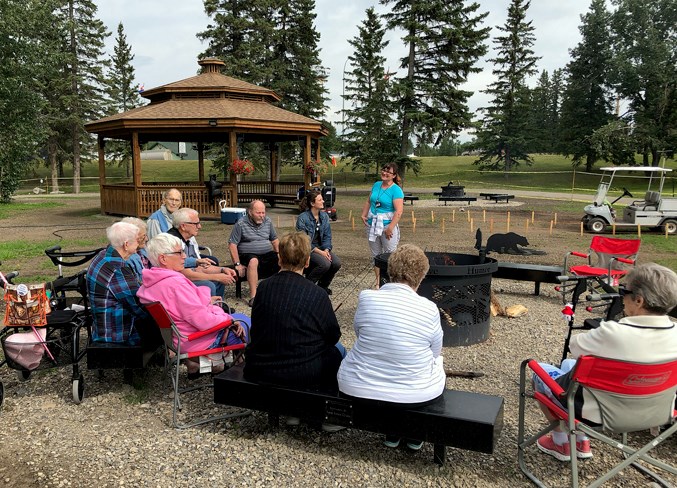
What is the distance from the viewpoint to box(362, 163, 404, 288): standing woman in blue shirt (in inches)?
259

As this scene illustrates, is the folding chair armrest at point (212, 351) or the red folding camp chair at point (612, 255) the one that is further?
the red folding camp chair at point (612, 255)

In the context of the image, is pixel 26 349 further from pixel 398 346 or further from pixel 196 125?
pixel 196 125

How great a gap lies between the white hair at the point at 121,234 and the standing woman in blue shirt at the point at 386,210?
10.7 ft

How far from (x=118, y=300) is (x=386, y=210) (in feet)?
12.0

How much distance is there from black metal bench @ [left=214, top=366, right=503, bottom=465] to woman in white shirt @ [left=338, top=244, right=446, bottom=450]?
84 mm

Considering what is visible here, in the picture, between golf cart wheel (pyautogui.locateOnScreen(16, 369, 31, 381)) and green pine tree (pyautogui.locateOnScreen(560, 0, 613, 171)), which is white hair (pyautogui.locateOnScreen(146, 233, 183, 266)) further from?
green pine tree (pyautogui.locateOnScreen(560, 0, 613, 171))

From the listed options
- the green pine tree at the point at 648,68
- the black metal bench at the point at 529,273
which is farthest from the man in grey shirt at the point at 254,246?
the green pine tree at the point at 648,68

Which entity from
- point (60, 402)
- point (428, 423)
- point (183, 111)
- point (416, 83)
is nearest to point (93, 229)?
point (183, 111)

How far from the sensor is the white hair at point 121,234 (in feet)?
13.1

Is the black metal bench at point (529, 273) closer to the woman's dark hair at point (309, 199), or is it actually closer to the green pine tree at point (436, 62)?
the woman's dark hair at point (309, 199)

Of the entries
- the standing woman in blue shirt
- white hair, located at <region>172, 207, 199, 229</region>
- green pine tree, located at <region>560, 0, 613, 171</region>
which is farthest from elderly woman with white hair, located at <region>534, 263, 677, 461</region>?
green pine tree, located at <region>560, 0, 613, 171</region>

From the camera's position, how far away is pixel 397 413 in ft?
9.55

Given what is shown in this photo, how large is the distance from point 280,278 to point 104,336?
166 centimetres

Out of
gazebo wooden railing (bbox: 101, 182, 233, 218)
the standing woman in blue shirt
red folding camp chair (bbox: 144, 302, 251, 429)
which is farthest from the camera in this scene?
gazebo wooden railing (bbox: 101, 182, 233, 218)
